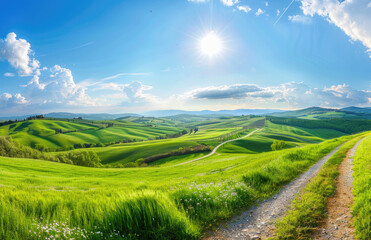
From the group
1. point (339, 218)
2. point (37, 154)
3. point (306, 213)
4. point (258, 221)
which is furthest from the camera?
point (37, 154)

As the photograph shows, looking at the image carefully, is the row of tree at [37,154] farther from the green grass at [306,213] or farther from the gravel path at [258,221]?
the green grass at [306,213]

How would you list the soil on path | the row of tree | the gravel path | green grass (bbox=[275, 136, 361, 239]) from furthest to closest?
the row of tree < the gravel path < green grass (bbox=[275, 136, 361, 239]) < the soil on path

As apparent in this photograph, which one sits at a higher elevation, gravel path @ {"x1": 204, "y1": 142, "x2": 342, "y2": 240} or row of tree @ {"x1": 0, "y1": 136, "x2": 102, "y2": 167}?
gravel path @ {"x1": 204, "y1": 142, "x2": 342, "y2": 240}

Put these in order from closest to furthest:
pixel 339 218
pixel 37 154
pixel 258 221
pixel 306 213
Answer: pixel 339 218, pixel 306 213, pixel 258 221, pixel 37 154

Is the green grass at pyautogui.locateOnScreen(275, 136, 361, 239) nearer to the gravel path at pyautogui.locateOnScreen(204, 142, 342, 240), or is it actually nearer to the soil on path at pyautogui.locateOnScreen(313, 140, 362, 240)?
the soil on path at pyautogui.locateOnScreen(313, 140, 362, 240)

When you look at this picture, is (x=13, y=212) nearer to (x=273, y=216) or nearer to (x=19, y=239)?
(x=19, y=239)

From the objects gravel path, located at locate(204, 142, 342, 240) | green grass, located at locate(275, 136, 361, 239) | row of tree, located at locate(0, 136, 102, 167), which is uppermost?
green grass, located at locate(275, 136, 361, 239)

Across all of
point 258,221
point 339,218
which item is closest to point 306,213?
point 339,218

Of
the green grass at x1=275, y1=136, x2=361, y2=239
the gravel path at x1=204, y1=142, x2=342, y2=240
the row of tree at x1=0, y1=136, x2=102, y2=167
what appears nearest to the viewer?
the green grass at x1=275, y1=136, x2=361, y2=239

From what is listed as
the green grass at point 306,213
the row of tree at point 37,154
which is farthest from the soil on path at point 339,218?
the row of tree at point 37,154

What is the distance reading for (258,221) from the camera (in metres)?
6.62

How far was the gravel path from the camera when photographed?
5.79 metres

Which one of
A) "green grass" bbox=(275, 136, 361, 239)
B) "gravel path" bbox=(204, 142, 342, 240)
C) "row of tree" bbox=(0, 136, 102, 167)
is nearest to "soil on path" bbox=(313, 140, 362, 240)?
"green grass" bbox=(275, 136, 361, 239)

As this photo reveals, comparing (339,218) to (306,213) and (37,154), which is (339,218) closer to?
(306,213)
